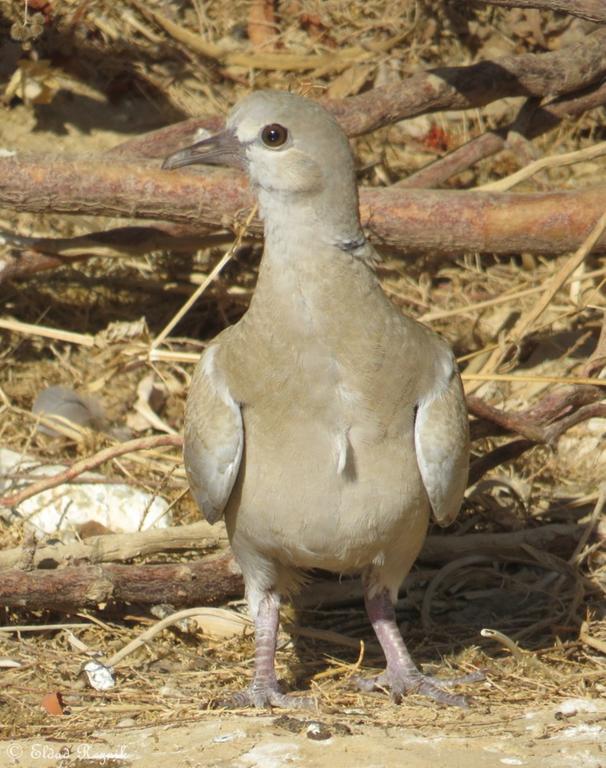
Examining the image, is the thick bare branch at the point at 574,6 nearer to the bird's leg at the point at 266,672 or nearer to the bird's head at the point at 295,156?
the bird's head at the point at 295,156

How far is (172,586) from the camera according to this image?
16.8 feet

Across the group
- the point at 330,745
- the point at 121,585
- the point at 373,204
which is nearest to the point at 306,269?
the point at 330,745

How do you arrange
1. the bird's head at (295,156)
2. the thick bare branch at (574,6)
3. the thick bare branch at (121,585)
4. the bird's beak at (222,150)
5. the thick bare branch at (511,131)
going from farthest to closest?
1. the thick bare branch at (511,131)
2. the thick bare branch at (574,6)
3. the thick bare branch at (121,585)
4. the bird's beak at (222,150)
5. the bird's head at (295,156)

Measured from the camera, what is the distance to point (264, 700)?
4.50 meters

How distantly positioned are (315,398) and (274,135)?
833 mm

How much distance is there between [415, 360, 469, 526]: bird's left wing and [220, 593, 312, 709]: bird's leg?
0.73 meters

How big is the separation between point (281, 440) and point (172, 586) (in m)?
1.12

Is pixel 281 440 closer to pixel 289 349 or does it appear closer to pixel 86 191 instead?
pixel 289 349

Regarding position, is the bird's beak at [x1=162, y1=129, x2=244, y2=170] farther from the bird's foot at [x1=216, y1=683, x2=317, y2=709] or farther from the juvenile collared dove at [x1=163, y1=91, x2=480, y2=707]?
the bird's foot at [x1=216, y1=683, x2=317, y2=709]

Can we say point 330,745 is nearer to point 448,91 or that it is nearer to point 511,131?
point 448,91

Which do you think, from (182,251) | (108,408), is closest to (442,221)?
(182,251)
